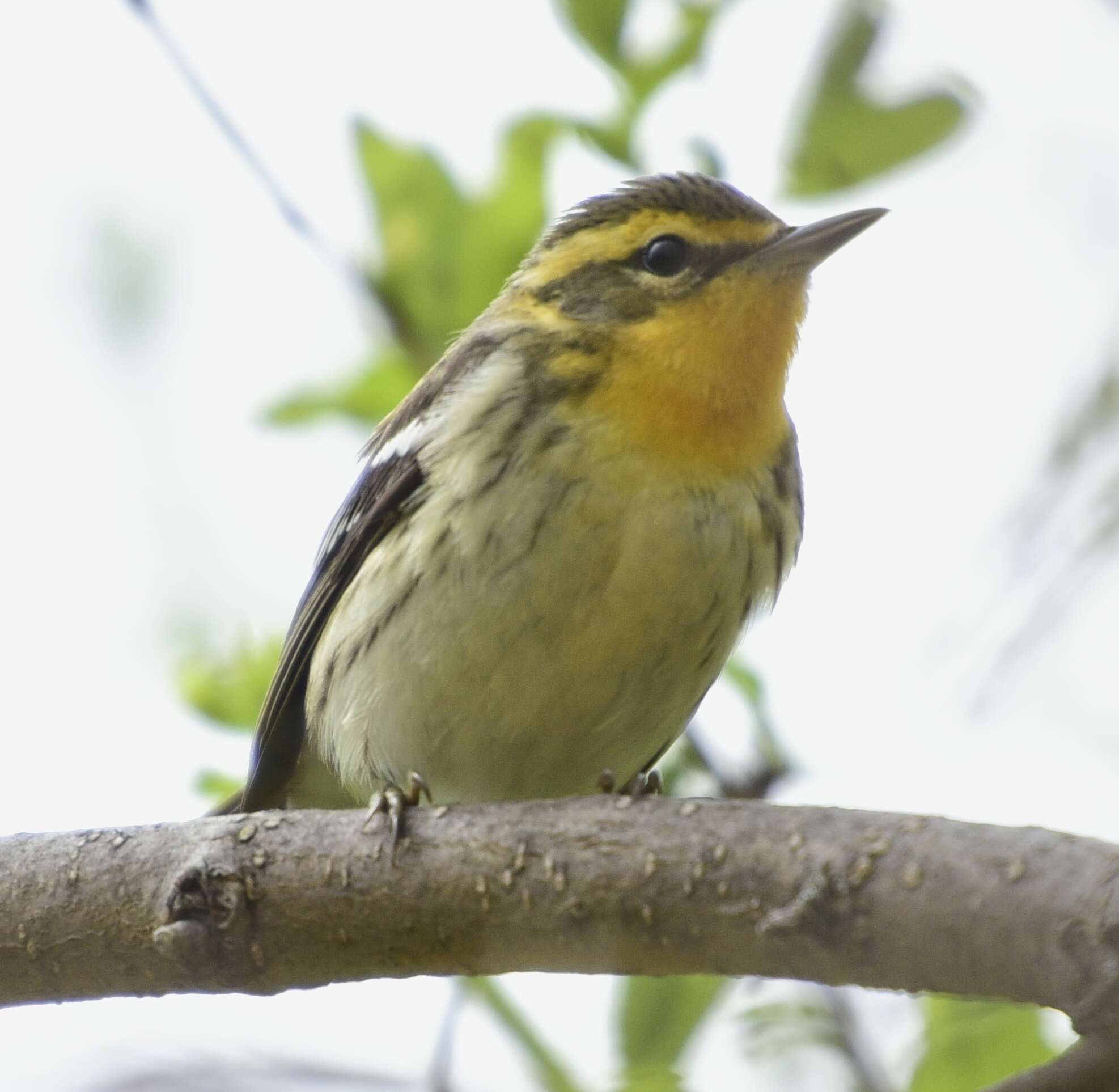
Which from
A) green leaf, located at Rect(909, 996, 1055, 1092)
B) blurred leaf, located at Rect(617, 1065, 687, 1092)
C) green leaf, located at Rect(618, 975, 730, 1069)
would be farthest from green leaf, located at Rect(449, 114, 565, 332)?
blurred leaf, located at Rect(617, 1065, 687, 1092)

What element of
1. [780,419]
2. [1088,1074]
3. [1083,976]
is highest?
[780,419]

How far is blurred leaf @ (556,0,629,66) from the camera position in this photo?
4.54 meters

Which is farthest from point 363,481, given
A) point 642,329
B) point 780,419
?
point 780,419

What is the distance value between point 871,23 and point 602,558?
1.64m

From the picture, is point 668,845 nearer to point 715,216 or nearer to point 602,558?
point 602,558

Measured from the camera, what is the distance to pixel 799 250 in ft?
17.0

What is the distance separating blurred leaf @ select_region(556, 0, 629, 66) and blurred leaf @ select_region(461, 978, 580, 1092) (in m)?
2.76

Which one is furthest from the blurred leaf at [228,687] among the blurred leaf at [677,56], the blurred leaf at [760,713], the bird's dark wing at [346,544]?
the blurred leaf at [677,56]

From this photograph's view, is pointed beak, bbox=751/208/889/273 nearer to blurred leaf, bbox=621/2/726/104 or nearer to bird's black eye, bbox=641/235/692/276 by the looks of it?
bird's black eye, bbox=641/235/692/276

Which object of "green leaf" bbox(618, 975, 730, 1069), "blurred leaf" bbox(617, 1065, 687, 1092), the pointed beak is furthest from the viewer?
the pointed beak

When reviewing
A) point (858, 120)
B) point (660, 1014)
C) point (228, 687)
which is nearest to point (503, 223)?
point (858, 120)

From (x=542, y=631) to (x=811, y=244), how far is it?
1.65m

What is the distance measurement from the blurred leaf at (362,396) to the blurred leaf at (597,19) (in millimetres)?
1293

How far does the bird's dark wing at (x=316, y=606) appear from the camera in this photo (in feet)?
16.9
